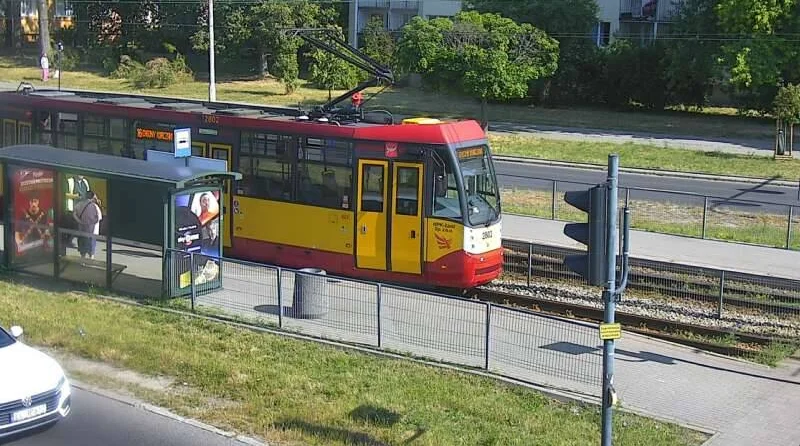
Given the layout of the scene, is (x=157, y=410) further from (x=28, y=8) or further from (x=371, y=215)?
(x=28, y=8)

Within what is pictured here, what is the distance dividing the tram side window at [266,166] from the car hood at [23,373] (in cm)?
860

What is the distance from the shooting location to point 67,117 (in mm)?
23141

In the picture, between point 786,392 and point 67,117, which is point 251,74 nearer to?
point 67,117

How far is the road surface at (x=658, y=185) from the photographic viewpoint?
91.6 ft

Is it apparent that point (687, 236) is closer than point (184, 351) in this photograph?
No

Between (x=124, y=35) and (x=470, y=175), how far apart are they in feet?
196

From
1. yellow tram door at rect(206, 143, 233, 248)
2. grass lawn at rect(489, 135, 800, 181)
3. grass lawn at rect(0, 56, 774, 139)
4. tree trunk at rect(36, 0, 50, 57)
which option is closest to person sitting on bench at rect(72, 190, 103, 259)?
yellow tram door at rect(206, 143, 233, 248)

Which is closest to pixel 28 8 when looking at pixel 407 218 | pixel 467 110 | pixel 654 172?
pixel 467 110

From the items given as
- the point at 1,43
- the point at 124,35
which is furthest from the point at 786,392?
the point at 1,43

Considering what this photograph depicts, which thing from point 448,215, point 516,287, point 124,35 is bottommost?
point 516,287

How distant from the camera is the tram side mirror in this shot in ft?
55.0

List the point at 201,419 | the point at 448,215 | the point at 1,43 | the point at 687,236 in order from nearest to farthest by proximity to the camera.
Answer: the point at 201,419 < the point at 448,215 < the point at 687,236 < the point at 1,43

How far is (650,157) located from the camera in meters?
37.2

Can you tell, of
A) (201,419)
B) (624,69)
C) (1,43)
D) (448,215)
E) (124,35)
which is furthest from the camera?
(1,43)
